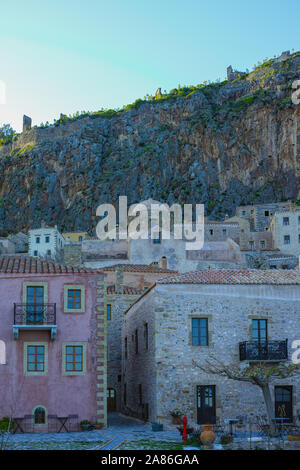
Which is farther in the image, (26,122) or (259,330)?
(26,122)

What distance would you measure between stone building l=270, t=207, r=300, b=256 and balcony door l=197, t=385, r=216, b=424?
57.0 metres

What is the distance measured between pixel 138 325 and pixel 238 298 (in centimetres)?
749

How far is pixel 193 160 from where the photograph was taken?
121688 mm

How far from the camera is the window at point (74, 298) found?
3200cm

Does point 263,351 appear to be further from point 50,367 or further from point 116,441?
point 50,367

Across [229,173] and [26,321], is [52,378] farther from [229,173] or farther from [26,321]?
[229,173]

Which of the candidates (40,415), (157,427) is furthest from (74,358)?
(157,427)

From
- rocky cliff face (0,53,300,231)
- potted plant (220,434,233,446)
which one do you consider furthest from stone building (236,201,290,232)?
potted plant (220,434,233,446)

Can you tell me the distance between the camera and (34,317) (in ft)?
102

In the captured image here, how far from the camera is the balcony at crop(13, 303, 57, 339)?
30.8m

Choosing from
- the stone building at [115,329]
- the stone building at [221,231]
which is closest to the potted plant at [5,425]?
the stone building at [115,329]

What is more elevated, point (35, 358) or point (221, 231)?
point (221, 231)

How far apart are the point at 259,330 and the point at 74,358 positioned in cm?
929

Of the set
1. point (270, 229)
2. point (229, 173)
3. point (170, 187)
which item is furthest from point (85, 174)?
point (270, 229)
